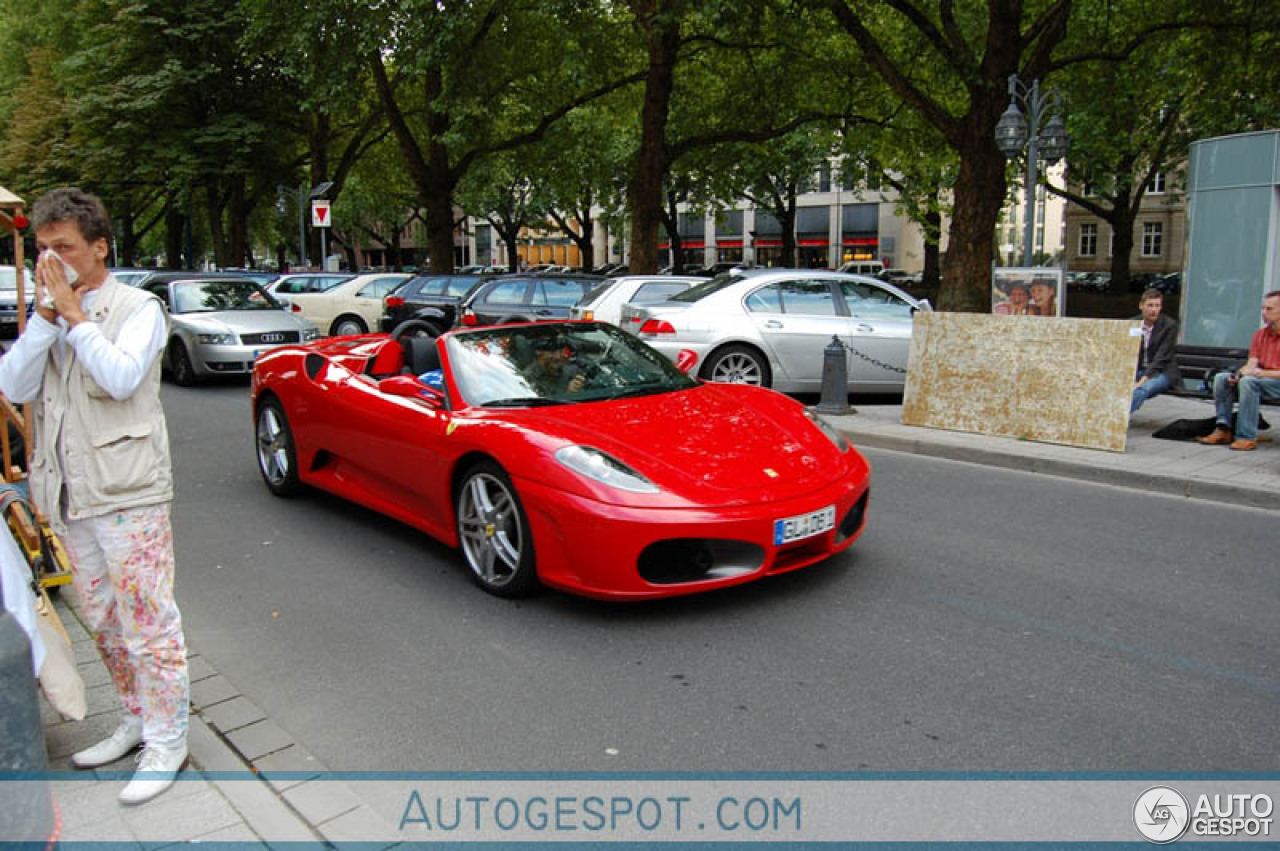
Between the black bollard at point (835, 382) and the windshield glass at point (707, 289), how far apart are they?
174cm

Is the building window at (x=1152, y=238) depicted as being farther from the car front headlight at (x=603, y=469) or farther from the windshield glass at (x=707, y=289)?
the car front headlight at (x=603, y=469)

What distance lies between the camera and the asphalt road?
3504 millimetres

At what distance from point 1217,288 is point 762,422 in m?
9.99

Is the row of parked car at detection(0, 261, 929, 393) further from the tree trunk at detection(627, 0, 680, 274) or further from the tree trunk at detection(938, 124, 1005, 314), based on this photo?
the tree trunk at detection(627, 0, 680, 274)

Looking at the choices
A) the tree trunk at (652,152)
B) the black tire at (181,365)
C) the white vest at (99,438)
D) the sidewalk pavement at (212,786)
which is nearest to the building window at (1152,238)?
the tree trunk at (652,152)

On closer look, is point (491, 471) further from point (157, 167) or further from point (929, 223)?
point (929, 223)

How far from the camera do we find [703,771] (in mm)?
3322

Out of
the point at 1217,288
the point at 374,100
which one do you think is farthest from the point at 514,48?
the point at 1217,288

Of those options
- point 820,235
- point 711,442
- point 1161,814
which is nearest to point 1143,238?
point 820,235

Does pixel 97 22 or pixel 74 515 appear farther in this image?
pixel 97 22

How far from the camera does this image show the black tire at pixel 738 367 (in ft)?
37.5

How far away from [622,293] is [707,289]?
5.60ft

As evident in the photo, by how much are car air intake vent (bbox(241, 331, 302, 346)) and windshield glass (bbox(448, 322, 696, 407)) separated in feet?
29.5

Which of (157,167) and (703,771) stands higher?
(157,167)
